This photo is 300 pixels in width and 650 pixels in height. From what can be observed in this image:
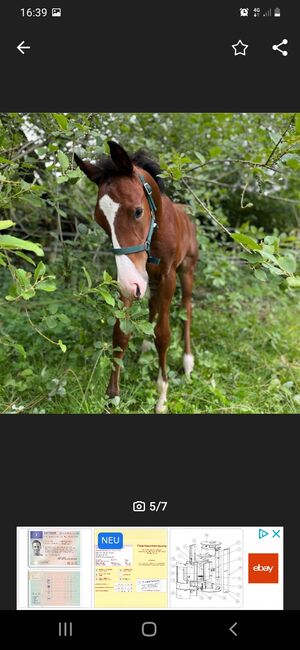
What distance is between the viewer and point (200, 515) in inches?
41.7

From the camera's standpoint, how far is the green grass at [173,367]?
77.2 inches

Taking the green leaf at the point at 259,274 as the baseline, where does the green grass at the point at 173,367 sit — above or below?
below

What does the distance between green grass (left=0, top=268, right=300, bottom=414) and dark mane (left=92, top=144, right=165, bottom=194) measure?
0.50 m

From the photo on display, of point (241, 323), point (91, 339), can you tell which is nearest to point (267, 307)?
point (241, 323)

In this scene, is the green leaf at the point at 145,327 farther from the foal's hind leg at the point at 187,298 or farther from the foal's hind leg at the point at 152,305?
the foal's hind leg at the point at 187,298

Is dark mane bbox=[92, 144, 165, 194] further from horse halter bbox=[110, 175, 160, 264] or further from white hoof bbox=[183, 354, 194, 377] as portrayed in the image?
white hoof bbox=[183, 354, 194, 377]

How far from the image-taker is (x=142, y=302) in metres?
2.06

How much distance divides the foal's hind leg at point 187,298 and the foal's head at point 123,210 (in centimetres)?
114

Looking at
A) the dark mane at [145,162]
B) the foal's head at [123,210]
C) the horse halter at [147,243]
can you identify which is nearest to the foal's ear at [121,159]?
the foal's head at [123,210]

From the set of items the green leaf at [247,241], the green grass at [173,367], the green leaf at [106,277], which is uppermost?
the green leaf at [247,241]

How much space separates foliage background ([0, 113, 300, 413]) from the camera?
4.73 feet

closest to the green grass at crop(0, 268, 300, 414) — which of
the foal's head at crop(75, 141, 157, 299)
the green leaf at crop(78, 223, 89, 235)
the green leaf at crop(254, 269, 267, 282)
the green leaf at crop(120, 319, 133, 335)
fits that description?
the green leaf at crop(120, 319, 133, 335)
